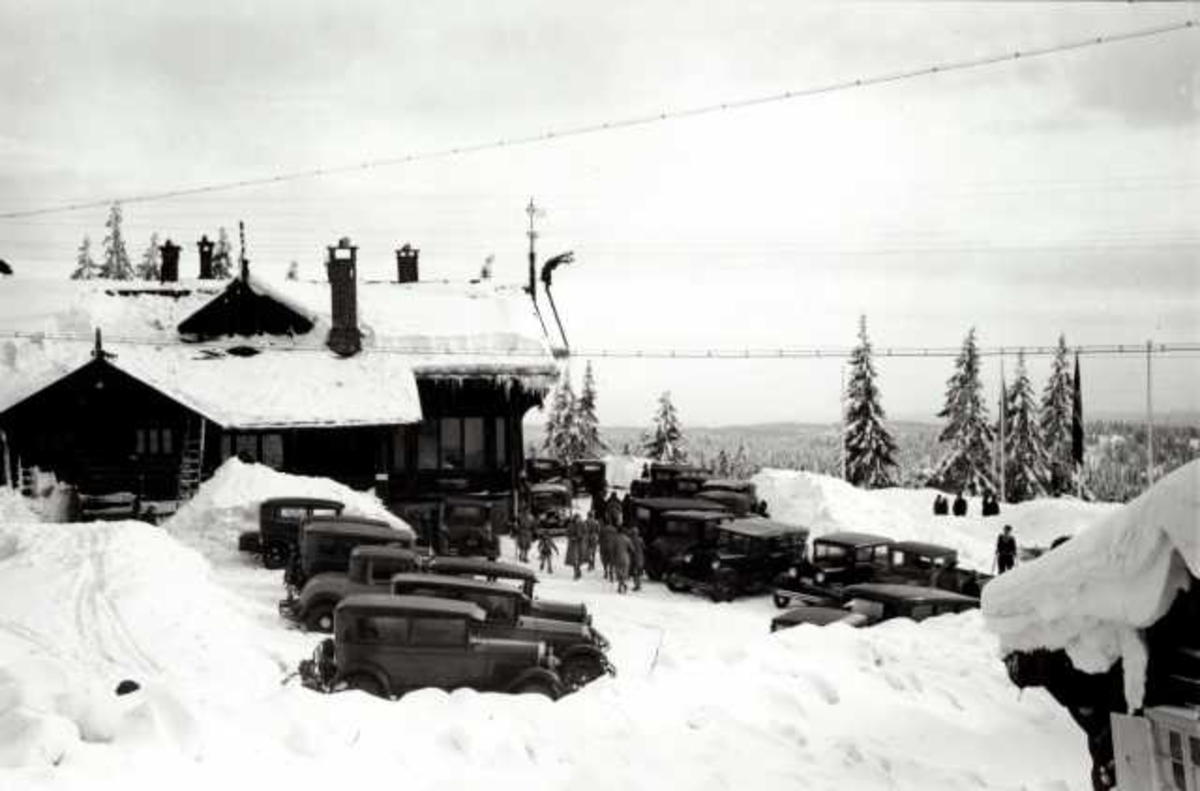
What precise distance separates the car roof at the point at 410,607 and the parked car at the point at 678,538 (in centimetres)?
955

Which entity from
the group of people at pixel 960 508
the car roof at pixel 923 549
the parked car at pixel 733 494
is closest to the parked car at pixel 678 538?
the car roof at pixel 923 549

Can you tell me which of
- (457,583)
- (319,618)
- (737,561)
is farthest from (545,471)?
(457,583)

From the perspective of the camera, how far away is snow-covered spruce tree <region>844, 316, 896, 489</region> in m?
48.1

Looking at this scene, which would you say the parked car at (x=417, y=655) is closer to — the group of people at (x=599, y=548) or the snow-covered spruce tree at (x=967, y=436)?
the group of people at (x=599, y=548)

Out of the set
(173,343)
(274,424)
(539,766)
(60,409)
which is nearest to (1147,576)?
(539,766)

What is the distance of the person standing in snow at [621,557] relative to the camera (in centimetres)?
1956

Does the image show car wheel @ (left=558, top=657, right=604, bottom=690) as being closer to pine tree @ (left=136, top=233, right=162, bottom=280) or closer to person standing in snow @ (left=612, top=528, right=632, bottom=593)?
person standing in snow @ (left=612, top=528, right=632, bottom=593)

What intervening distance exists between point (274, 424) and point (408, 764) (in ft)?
61.0

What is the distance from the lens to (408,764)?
298 inches

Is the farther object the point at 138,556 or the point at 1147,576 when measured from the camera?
the point at 138,556

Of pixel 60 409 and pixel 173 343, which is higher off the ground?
pixel 173 343

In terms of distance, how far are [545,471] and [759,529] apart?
16.0 m

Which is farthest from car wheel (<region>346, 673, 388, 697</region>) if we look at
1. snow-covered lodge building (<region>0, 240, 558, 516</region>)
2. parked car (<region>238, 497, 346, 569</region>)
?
snow-covered lodge building (<region>0, 240, 558, 516</region>)

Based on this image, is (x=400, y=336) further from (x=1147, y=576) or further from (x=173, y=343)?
(x=1147, y=576)
